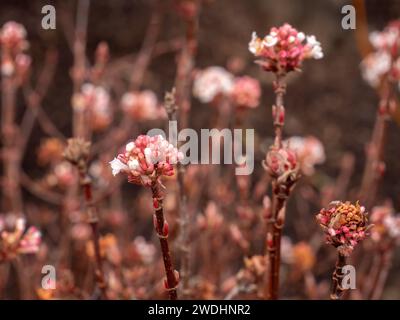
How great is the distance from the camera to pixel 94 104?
1.97 metres

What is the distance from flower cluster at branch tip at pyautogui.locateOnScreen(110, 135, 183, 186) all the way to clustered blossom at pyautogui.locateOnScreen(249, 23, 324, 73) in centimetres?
32

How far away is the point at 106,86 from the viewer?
2396 mm

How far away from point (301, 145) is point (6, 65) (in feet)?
3.46

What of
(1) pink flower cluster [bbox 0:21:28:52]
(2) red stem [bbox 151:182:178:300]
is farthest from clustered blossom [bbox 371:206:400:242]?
(1) pink flower cluster [bbox 0:21:28:52]

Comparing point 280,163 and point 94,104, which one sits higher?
→ point 94,104

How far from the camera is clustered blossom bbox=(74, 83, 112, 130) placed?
1.91 meters

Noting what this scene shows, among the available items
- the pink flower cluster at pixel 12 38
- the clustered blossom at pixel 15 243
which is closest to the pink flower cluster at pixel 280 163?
the clustered blossom at pixel 15 243

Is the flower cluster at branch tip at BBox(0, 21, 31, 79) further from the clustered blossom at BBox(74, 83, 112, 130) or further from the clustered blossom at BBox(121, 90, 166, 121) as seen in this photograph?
the clustered blossom at BBox(121, 90, 166, 121)

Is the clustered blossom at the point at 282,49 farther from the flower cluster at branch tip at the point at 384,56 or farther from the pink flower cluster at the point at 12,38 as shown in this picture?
the pink flower cluster at the point at 12,38

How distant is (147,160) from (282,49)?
1.29 ft

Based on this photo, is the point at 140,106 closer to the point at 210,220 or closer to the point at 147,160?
the point at 210,220

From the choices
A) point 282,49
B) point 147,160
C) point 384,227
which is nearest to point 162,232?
point 147,160

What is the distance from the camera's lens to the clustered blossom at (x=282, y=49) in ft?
3.57

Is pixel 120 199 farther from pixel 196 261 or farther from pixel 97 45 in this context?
pixel 97 45
